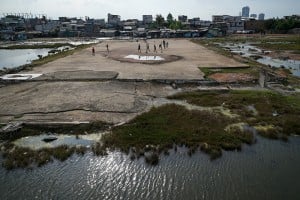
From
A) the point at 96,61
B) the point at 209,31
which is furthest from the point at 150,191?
the point at 209,31

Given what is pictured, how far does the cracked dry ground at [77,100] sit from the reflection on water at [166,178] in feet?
19.5

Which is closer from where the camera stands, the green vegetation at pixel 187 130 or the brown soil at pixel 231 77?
the green vegetation at pixel 187 130

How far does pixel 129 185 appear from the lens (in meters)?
13.4

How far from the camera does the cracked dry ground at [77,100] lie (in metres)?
21.2

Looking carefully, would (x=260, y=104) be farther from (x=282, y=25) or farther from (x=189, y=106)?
(x=282, y=25)

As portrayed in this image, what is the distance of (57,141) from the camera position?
58.2ft

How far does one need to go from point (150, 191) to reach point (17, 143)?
345 inches

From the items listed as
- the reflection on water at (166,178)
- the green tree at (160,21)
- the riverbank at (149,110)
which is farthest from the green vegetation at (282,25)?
the reflection on water at (166,178)

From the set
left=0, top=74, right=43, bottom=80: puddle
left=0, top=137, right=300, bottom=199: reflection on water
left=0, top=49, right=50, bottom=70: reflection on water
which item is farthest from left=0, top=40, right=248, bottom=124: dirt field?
left=0, top=49, right=50, bottom=70: reflection on water

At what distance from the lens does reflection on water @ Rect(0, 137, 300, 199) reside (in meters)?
12.8

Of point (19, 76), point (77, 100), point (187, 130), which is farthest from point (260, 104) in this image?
point (19, 76)

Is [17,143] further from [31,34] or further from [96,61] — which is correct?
[31,34]

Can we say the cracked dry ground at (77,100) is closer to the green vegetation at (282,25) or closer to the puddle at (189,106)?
the puddle at (189,106)

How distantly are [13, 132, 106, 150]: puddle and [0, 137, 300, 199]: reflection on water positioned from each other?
5.69 feet
